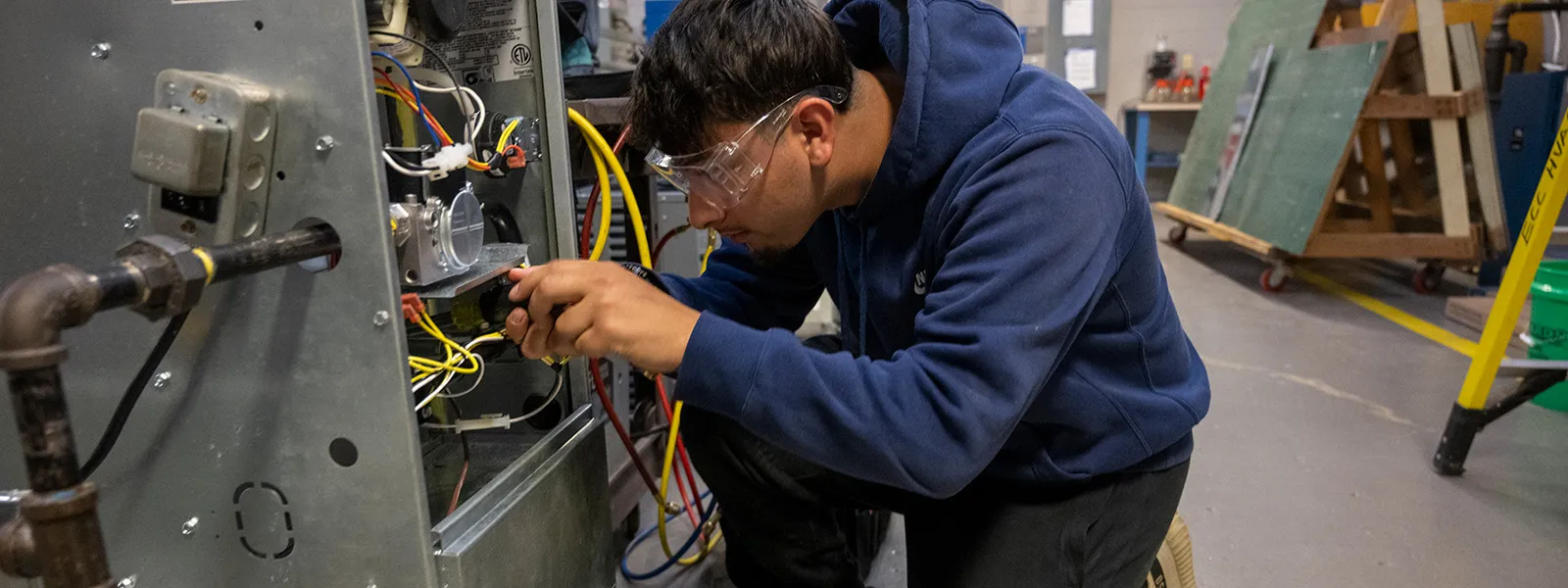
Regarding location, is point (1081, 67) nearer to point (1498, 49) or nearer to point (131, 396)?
point (1498, 49)

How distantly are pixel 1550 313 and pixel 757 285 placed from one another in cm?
187

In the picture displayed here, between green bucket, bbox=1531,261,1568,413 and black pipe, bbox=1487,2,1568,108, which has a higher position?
black pipe, bbox=1487,2,1568,108

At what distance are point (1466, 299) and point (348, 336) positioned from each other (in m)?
3.14

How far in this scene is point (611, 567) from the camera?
3.07ft

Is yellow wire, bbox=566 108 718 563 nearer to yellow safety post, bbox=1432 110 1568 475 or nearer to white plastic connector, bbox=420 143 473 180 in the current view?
white plastic connector, bbox=420 143 473 180

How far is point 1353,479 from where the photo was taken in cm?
171

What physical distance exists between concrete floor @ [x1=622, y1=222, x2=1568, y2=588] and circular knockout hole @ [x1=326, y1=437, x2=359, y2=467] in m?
0.83

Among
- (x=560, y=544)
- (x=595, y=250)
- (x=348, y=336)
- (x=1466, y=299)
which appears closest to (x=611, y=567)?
(x=560, y=544)

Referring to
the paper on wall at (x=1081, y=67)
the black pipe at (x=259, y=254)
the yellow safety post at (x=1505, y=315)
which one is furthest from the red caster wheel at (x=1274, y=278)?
the black pipe at (x=259, y=254)

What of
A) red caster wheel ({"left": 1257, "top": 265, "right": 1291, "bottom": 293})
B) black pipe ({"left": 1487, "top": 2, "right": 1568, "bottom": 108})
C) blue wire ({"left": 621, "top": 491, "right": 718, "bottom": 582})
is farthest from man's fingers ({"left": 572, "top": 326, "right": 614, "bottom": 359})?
black pipe ({"left": 1487, "top": 2, "right": 1568, "bottom": 108})

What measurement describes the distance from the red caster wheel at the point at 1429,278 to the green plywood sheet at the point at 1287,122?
57 centimetres

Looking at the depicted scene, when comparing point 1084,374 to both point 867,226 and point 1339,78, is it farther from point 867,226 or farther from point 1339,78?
point 1339,78

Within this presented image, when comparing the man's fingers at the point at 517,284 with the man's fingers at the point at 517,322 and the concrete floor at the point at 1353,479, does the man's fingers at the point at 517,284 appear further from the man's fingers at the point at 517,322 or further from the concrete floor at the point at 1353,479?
the concrete floor at the point at 1353,479

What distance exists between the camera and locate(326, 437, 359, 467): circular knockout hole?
631 millimetres
